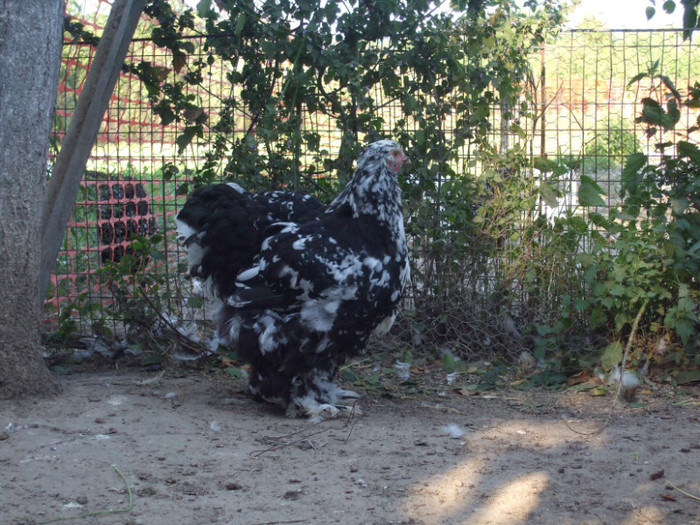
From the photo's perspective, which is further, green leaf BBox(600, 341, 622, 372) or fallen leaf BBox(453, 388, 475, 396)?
fallen leaf BBox(453, 388, 475, 396)

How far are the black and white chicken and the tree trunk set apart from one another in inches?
36.8

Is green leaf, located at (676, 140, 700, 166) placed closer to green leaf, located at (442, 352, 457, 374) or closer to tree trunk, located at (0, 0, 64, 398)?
Answer: green leaf, located at (442, 352, 457, 374)

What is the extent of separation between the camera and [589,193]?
504 cm

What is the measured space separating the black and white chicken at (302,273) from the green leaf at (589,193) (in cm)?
151

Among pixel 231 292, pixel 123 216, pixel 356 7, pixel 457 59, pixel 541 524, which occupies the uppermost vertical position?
pixel 356 7

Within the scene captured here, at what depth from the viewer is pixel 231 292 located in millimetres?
4426

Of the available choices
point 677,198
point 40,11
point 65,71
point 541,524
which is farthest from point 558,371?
point 65,71

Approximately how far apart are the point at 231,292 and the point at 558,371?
90.7 inches

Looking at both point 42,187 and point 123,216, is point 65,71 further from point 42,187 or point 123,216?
point 42,187

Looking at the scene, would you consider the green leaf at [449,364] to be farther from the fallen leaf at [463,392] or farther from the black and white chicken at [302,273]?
the black and white chicken at [302,273]

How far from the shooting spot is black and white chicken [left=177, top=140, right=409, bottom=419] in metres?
4.03

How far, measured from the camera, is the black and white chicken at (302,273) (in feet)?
13.2

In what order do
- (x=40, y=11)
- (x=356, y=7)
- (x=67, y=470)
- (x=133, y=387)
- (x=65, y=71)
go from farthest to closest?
(x=65, y=71) → (x=356, y=7) → (x=133, y=387) → (x=40, y=11) → (x=67, y=470)

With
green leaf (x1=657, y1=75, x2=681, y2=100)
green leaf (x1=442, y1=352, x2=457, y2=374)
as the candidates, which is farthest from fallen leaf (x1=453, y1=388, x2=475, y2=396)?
green leaf (x1=657, y1=75, x2=681, y2=100)
